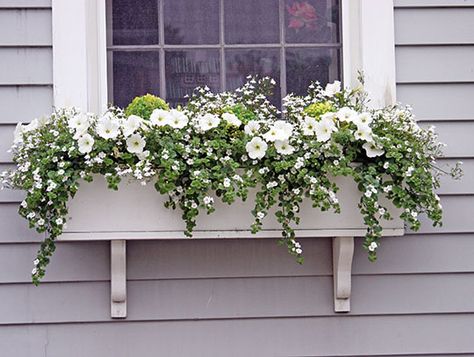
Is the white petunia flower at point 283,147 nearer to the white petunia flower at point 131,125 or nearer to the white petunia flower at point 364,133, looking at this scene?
the white petunia flower at point 364,133

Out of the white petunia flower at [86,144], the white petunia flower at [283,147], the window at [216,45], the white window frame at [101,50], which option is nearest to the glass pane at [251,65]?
the window at [216,45]

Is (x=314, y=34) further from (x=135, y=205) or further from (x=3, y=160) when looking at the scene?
(x=3, y=160)

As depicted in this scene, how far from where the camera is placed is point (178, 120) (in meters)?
2.92

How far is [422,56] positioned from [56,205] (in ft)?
4.77

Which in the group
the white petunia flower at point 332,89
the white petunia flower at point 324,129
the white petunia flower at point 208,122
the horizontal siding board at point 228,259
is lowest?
the horizontal siding board at point 228,259

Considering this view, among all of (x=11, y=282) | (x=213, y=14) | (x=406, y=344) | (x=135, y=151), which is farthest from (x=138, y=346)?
(x=213, y=14)

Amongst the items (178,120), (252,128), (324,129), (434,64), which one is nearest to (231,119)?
(252,128)

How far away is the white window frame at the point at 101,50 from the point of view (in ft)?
10.3

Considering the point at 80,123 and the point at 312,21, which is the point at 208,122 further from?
the point at 312,21

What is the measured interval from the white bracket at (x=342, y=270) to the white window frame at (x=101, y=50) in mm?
538

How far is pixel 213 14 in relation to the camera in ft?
11.2

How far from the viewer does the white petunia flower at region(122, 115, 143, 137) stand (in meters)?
2.86

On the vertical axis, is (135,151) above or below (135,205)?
above

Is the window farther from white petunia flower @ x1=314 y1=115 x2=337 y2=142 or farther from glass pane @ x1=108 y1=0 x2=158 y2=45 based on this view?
white petunia flower @ x1=314 y1=115 x2=337 y2=142
